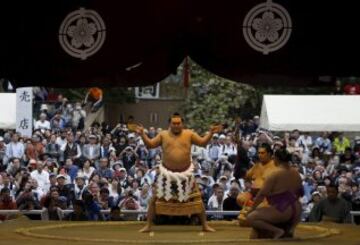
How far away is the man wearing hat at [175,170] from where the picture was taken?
7.02m

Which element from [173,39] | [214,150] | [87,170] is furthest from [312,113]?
[173,39]

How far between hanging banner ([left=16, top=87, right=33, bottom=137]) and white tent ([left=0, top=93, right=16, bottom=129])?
490 mm

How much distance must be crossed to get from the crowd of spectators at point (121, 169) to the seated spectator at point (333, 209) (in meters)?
0.01

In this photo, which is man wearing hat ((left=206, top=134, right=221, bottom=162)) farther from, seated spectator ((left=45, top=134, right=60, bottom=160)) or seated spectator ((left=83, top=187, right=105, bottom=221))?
seated spectator ((left=83, top=187, right=105, bottom=221))

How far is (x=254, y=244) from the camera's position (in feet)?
19.4

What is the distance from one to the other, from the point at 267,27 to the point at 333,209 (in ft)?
9.02

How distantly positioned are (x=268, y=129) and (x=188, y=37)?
7.19m

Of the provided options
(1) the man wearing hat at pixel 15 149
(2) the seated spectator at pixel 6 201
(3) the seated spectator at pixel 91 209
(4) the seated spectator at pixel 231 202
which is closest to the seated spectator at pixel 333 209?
(4) the seated spectator at pixel 231 202

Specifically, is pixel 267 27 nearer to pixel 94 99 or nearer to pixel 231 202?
pixel 231 202

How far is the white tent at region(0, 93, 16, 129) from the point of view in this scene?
40.2ft

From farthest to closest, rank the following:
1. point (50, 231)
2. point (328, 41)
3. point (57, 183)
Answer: point (57, 183) → point (50, 231) → point (328, 41)

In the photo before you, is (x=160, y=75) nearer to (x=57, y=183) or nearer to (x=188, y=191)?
(x=188, y=191)

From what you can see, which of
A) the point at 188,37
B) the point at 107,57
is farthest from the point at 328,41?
the point at 107,57

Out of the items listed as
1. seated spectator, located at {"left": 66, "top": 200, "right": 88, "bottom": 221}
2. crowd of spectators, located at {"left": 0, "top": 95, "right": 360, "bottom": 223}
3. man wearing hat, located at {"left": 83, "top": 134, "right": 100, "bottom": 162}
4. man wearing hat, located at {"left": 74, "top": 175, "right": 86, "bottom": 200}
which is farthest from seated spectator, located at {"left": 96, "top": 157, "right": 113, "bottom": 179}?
seated spectator, located at {"left": 66, "top": 200, "right": 88, "bottom": 221}
